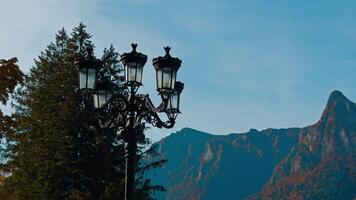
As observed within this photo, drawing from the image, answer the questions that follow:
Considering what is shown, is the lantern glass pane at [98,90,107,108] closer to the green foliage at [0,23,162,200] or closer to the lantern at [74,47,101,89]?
the lantern at [74,47,101,89]

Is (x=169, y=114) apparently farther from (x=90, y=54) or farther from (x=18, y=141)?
(x=18, y=141)

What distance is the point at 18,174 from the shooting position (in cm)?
3106

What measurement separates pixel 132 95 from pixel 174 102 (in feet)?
2.69

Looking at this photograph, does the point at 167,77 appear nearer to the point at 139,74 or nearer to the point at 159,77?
the point at 159,77

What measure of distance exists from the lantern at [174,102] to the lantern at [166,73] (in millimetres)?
298

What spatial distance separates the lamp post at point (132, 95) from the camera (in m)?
11.5

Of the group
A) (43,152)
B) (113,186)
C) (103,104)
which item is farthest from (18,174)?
(103,104)

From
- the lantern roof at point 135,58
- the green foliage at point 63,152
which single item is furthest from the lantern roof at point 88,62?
the green foliage at point 63,152

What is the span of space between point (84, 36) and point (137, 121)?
78.0 feet

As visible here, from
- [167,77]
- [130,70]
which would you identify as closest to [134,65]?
[130,70]

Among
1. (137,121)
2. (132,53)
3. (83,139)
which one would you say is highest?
(83,139)

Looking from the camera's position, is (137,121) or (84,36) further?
(84,36)

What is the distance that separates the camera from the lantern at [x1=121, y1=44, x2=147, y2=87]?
11602mm

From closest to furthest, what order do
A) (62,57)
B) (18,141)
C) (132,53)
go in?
(132,53), (18,141), (62,57)
